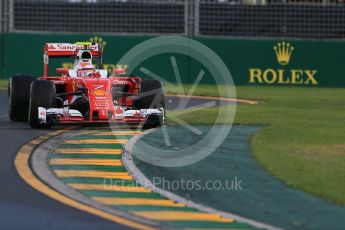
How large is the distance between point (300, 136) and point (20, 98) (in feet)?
17.3

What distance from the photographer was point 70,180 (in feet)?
32.7

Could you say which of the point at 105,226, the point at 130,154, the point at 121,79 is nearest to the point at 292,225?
the point at 105,226

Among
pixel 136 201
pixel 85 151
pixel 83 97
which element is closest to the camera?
pixel 136 201

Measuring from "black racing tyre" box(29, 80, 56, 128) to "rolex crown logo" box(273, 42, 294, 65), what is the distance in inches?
616

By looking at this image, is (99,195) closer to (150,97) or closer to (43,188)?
(43,188)

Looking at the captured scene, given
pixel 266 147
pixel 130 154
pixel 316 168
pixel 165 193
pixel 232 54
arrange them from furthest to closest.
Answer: pixel 232 54, pixel 266 147, pixel 130 154, pixel 316 168, pixel 165 193

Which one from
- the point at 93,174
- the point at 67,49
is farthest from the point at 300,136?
the point at 67,49

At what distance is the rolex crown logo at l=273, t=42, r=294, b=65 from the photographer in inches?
1164

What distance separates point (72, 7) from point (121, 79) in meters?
14.9

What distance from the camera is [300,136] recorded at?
14258mm

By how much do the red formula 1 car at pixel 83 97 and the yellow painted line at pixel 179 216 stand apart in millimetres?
6467

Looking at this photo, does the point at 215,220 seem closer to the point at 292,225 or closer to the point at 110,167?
the point at 292,225

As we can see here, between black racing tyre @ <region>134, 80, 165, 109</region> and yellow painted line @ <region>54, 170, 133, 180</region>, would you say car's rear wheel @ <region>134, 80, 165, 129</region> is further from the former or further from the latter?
yellow painted line @ <region>54, 170, 133, 180</region>

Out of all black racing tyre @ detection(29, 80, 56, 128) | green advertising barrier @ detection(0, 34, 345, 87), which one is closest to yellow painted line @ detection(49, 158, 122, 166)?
black racing tyre @ detection(29, 80, 56, 128)
